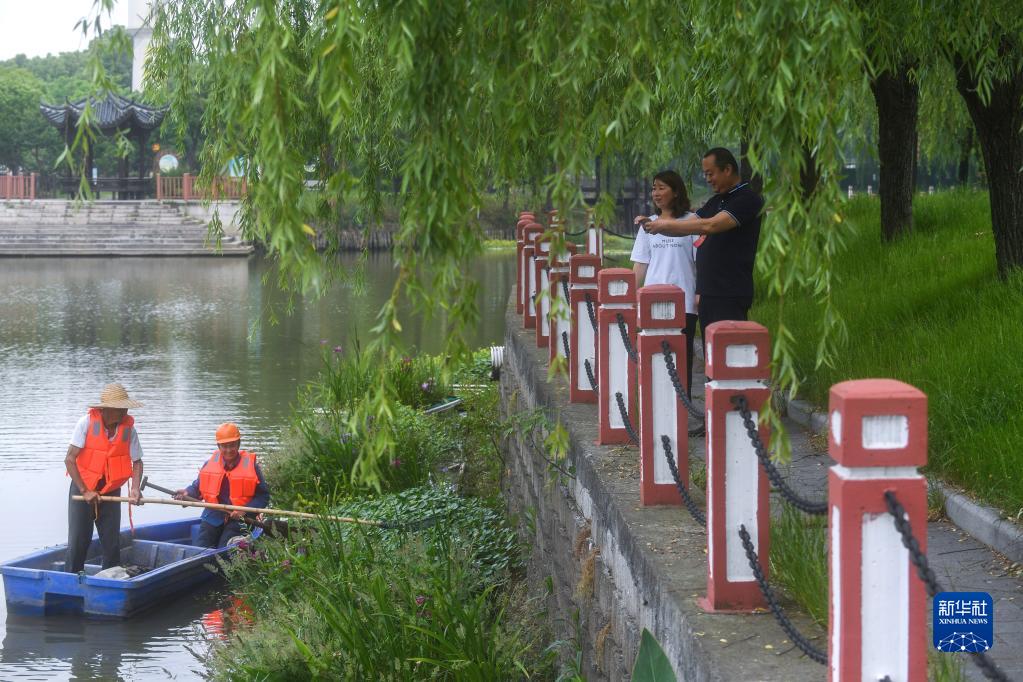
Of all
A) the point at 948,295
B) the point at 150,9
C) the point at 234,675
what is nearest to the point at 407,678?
the point at 234,675

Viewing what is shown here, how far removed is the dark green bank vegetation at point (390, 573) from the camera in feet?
→ 20.9

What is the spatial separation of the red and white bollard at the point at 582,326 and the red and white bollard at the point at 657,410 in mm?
2208

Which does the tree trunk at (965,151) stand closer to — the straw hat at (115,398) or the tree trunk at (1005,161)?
the tree trunk at (1005,161)

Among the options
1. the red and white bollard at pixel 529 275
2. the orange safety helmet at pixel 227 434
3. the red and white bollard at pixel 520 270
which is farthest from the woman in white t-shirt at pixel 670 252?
the red and white bollard at pixel 520 270

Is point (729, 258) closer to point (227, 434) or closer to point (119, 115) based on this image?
point (227, 434)

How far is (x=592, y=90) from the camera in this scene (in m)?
5.47

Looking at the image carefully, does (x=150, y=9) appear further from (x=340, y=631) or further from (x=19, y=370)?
(x=19, y=370)

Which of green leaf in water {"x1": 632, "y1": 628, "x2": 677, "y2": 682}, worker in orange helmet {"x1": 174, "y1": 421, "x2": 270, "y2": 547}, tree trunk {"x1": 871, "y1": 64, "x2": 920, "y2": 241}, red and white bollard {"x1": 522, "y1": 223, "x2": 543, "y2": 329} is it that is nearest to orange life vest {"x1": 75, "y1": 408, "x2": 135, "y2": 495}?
worker in orange helmet {"x1": 174, "y1": 421, "x2": 270, "y2": 547}

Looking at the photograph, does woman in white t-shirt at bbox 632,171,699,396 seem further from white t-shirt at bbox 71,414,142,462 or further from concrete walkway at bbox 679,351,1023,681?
white t-shirt at bbox 71,414,142,462

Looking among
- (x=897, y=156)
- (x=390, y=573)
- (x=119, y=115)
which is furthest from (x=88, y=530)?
(x=119, y=115)

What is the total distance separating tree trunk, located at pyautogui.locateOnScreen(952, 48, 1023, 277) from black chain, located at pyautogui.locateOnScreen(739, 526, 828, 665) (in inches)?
220

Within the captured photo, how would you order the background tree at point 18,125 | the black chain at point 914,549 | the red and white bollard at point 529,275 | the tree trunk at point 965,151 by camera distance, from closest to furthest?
the black chain at point 914,549 → the red and white bollard at point 529,275 → the tree trunk at point 965,151 → the background tree at point 18,125

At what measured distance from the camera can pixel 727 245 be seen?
718 cm

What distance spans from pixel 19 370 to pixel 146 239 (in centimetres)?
3143
